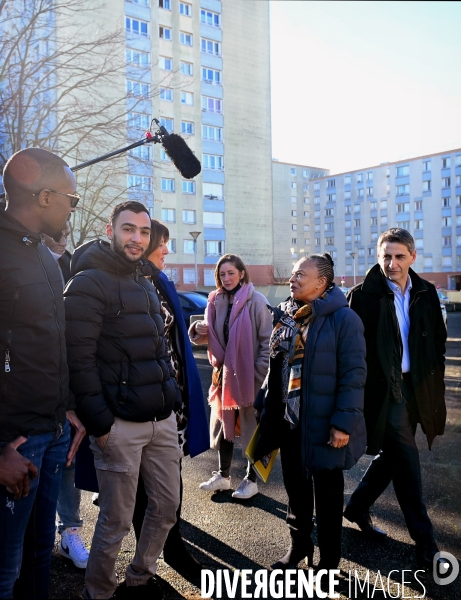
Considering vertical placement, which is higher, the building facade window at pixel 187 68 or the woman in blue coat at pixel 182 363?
the building facade window at pixel 187 68

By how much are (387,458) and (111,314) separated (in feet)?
7.55

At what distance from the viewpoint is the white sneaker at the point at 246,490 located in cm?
470

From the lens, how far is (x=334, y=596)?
321 cm

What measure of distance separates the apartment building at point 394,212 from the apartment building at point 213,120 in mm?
23747

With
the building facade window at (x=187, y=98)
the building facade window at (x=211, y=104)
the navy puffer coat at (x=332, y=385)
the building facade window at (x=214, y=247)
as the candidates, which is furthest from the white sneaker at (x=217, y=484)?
the building facade window at (x=211, y=104)

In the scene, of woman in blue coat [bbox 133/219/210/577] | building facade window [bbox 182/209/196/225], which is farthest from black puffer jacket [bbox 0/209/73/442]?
building facade window [bbox 182/209/196/225]

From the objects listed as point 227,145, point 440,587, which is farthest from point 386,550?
point 227,145

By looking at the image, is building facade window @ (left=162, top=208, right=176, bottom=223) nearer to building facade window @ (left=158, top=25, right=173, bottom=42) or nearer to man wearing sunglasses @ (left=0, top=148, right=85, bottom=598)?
building facade window @ (left=158, top=25, right=173, bottom=42)

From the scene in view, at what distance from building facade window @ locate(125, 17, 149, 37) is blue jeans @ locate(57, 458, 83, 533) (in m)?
47.0

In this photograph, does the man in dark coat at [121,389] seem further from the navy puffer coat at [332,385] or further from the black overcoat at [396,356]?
the black overcoat at [396,356]

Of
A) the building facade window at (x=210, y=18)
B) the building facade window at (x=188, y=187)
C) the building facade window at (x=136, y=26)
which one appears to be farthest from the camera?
the building facade window at (x=210, y=18)

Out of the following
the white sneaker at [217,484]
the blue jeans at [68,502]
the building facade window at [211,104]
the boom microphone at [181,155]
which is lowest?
the white sneaker at [217,484]

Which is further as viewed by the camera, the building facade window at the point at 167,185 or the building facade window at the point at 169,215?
the building facade window at the point at 169,215

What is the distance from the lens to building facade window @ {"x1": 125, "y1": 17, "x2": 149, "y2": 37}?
4478 centimetres
